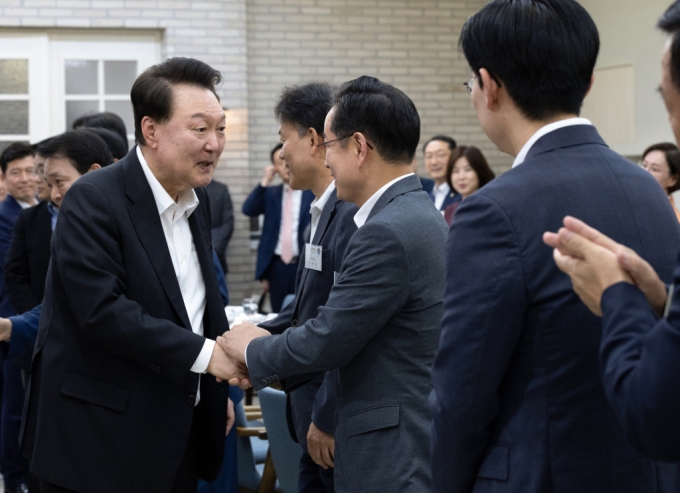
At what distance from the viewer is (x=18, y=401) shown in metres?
4.23

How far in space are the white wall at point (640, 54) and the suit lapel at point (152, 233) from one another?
23.0ft

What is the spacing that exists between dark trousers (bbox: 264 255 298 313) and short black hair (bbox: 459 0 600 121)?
6.42 m

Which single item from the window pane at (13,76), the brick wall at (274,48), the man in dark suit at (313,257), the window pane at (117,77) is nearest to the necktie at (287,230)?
the brick wall at (274,48)

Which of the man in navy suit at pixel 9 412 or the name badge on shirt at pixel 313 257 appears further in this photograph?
the man in navy suit at pixel 9 412

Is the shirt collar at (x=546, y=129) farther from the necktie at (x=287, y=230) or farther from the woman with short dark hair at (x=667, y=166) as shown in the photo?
the necktie at (x=287, y=230)

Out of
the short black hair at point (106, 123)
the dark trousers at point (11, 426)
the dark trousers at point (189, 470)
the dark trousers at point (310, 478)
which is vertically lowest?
the dark trousers at point (11, 426)

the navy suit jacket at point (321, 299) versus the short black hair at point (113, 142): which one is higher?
the short black hair at point (113, 142)

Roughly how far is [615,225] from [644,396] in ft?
1.18

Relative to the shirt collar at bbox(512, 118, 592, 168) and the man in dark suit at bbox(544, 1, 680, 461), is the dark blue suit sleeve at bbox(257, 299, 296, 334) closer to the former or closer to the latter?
the shirt collar at bbox(512, 118, 592, 168)

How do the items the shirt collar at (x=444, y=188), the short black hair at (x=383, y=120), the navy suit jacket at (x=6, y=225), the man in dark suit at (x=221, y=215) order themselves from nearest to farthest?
1. the short black hair at (x=383, y=120)
2. the navy suit jacket at (x=6, y=225)
3. the shirt collar at (x=444, y=188)
4. the man in dark suit at (x=221, y=215)

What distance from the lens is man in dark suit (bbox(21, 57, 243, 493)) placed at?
2033 mm

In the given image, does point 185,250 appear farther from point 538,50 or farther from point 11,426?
point 11,426

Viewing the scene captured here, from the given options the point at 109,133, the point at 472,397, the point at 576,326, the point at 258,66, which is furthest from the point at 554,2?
the point at 258,66

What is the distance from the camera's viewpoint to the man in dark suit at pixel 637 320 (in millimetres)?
1048
